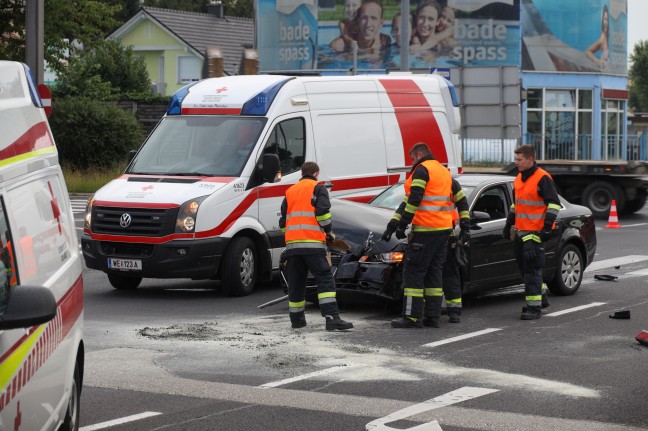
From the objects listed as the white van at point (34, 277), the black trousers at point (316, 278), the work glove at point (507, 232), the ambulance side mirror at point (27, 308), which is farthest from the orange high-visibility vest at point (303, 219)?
the ambulance side mirror at point (27, 308)

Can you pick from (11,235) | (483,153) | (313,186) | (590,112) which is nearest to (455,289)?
(313,186)

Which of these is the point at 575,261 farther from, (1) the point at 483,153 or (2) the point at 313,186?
(1) the point at 483,153

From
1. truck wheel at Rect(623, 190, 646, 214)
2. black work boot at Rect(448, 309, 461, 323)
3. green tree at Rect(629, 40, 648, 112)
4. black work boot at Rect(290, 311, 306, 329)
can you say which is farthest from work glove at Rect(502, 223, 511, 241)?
green tree at Rect(629, 40, 648, 112)

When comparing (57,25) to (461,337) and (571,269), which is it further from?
(461,337)

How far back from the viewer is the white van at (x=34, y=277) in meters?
4.70

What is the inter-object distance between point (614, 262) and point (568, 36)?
96.3 feet

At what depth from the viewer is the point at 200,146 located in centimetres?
1464

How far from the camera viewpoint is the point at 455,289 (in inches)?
474

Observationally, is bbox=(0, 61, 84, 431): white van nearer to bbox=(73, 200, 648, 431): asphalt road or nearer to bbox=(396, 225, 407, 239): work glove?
bbox=(73, 200, 648, 431): asphalt road

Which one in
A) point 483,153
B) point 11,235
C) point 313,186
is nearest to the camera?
point 11,235

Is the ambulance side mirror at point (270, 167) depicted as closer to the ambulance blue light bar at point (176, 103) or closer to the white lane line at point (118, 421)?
the ambulance blue light bar at point (176, 103)

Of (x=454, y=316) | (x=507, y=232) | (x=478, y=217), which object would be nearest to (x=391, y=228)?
(x=454, y=316)

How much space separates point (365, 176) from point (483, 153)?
25783 millimetres

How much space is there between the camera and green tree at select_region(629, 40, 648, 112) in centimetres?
8906
